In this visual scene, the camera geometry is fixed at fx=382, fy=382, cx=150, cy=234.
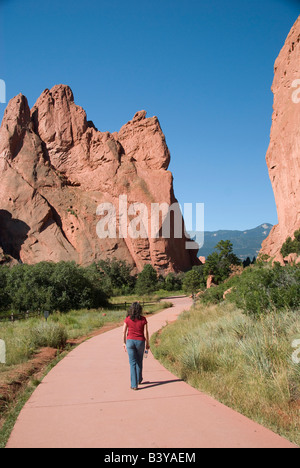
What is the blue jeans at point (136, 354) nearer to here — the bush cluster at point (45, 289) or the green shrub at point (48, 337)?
the green shrub at point (48, 337)

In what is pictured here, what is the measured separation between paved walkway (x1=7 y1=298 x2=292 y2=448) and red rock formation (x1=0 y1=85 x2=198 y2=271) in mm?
54335

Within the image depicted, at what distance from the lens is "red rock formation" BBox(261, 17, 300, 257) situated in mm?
36438

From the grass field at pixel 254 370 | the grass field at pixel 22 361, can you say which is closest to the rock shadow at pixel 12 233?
the grass field at pixel 22 361

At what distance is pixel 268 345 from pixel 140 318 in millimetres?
2388

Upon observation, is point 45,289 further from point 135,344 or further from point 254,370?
point 254,370

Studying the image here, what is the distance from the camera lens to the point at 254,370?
634cm

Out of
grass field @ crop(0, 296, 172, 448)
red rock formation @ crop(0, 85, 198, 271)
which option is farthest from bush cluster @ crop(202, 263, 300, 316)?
red rock formation @ crop(0, 85, 198, 271)

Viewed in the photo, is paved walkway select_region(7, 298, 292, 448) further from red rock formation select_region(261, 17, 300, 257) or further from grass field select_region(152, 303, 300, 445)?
red rock formation select_region(261, 17, 300, 257)

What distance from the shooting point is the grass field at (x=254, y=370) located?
5.24 metres

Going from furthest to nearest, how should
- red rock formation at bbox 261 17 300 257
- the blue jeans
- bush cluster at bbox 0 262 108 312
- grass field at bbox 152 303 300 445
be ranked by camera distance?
red rock formation at bbox 261 17 300 257 → bush cluster at bbox 0 262 108 312 → the blue jeans → grass field at bbox 152 303 300 445

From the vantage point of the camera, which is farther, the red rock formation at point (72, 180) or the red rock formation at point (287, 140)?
the red rock formation at point (72, 180)

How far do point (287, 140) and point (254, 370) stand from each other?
35.6m

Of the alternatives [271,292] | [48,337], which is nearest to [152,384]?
[271,292]

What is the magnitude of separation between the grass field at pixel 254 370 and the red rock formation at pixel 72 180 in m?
52.9
